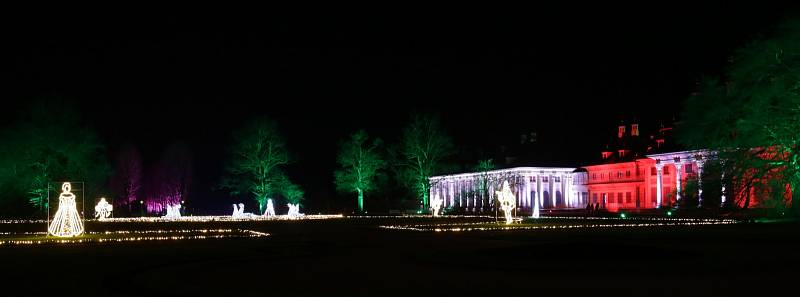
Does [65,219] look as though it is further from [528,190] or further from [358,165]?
[528,190]

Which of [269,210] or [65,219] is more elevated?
[65,219]

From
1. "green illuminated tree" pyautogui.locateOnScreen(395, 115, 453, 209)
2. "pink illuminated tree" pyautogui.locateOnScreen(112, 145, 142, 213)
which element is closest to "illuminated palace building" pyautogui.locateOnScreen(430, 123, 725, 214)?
"green illuminated tree" pyautogui.locateOnScreen(395, 115, 453, 209)

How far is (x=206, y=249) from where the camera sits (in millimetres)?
24094

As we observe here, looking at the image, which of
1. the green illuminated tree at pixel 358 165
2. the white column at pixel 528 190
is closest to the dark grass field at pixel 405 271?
the green illuminated tree at pixel 358 165

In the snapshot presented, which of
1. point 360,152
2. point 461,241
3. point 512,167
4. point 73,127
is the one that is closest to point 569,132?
point 512,167

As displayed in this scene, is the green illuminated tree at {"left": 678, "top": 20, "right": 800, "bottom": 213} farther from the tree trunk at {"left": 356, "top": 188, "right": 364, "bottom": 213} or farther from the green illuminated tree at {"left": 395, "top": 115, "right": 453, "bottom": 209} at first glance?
the tree trunk at {"left": 356, "top": 188, "right": 364, "bottom": 213}

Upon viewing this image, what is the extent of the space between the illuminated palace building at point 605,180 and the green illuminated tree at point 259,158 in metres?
22.2

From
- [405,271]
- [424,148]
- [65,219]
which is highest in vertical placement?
[424,148]

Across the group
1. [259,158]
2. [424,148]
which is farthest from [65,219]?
[424,148]

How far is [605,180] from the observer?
347ft

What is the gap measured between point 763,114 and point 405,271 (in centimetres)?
3087

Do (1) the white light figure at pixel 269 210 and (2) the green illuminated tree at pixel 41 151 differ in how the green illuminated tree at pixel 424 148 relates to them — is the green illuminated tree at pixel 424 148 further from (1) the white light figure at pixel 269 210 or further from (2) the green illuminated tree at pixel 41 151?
(2) the green illuminated tree at pixel 41 151

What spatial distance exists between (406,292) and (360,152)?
68888 mm

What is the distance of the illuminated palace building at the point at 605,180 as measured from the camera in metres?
93.1
